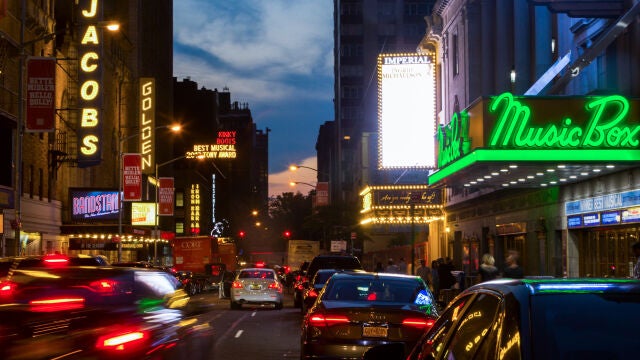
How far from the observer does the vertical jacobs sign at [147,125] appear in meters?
61.3

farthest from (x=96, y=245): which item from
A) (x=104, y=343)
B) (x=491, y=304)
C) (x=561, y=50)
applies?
(x=491, y=304)

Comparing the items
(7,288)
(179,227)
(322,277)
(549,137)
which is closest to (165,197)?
(179,227)

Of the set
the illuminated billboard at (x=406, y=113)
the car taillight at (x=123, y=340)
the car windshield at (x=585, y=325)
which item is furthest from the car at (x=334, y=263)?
the car windshield at (x=585, y=325)

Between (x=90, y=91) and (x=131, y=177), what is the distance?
846cm

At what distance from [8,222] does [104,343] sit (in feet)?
99.0

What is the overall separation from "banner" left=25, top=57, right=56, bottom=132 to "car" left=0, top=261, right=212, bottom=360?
24.0 metres

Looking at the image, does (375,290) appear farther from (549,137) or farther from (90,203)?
(90,203)

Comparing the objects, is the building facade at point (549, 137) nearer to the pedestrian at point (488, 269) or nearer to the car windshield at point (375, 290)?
the pedestrian at point (488, 269)

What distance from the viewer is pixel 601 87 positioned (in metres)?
25.2

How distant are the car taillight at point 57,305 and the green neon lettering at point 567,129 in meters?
16.0

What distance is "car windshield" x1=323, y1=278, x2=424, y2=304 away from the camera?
12.7m

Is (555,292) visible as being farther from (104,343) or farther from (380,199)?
(380,199)

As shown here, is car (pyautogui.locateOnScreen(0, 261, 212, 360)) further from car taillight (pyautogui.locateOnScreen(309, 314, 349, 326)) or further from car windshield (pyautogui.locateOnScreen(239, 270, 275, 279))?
car windshield (pyautogui.locateOnScreen(239, 270, 275, 279))

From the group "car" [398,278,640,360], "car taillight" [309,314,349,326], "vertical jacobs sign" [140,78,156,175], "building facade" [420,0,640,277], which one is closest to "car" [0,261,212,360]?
"car taillight" [309,314,349,326]
